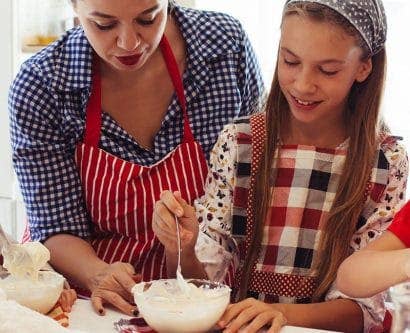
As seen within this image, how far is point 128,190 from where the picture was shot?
73.9 inches

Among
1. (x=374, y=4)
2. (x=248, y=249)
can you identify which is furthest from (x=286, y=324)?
(x=374, y=4)

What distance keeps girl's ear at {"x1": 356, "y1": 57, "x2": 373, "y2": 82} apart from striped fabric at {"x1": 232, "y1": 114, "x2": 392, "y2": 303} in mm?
166

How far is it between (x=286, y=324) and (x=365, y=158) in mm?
435

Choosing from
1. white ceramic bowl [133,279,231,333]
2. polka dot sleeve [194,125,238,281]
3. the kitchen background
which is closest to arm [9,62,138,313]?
polka dot sleeve [194,125,238,281]

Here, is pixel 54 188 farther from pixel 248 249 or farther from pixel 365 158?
pixel 365 158

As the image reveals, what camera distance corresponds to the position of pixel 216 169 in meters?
1.77

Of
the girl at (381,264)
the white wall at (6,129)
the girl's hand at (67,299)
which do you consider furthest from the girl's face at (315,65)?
the white wall at (6,129)

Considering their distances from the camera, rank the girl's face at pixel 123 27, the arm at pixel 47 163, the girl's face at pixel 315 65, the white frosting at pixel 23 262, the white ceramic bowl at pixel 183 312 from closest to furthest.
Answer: the white ceramic bowl at pixel 183 312 → the white frosting at pixel 23 262 → the girl's face at pixel 315 65 → the girl's face at pixel 123 27 → the arm at pixel 47 163

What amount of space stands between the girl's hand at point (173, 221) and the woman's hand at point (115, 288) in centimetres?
10

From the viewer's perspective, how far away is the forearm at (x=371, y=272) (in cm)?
135

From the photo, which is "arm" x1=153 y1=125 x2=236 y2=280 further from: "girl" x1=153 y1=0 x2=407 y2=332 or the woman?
the woman

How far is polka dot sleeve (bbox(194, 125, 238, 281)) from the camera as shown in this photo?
1.71 metres

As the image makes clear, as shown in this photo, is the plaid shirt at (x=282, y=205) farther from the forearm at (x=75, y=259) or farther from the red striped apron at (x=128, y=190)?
the forearm at (x=75, y=259)

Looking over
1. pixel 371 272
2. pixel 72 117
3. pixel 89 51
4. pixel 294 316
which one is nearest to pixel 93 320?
pixel 294 316
